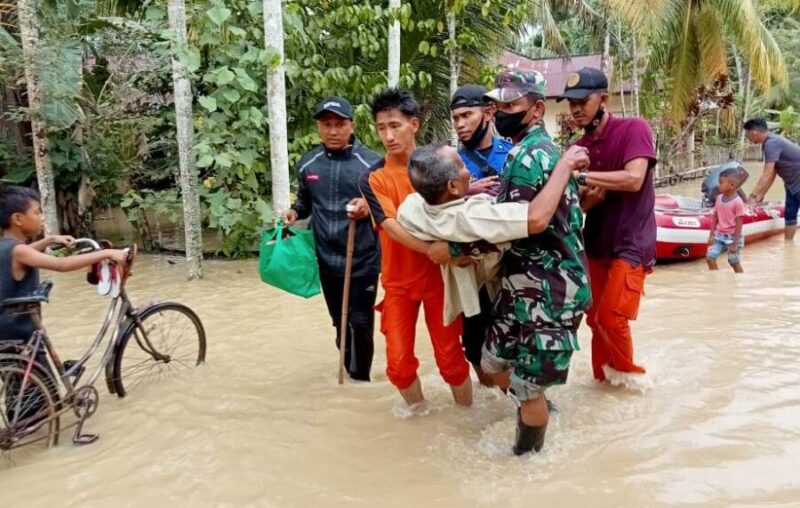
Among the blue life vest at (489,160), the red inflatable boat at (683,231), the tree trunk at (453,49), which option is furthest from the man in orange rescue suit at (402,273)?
the tree trunk at (453,49)

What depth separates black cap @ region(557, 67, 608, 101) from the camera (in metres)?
3.45

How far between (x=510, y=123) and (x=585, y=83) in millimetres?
767

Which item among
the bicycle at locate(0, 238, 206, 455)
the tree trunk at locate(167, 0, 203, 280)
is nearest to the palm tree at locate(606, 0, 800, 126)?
the tree trunk at locate(167, 0, 203, 280)

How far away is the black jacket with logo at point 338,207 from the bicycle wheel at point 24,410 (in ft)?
5.89

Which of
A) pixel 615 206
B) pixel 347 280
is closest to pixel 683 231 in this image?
pixel 615 206

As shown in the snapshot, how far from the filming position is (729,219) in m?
7.49

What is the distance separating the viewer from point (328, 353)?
5.17 meters

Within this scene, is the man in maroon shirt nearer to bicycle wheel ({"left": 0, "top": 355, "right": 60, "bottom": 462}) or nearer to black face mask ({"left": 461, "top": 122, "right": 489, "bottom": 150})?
black face mask ({"left": 461, "top": 122, "right": 489, "bottom": 150})

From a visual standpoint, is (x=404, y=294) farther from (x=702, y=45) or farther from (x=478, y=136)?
(x=702, y=45)

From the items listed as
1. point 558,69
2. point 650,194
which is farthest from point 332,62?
point 558,69

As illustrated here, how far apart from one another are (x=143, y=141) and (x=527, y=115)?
25.6 feet

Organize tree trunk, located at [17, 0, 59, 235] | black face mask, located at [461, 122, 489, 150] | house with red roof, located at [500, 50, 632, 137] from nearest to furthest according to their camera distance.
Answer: black face mask, located at [461, 122, 489, 150]
tree trunk, located at [17, 0, 59, 235]
house with red roof, located at [500, 50, 632, 137]

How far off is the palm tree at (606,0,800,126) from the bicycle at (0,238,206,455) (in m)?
13.4

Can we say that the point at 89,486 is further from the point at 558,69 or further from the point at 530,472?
the point at 558,69
